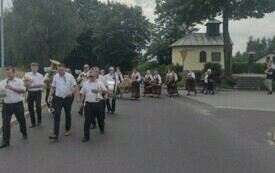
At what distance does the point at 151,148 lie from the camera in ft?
38.0

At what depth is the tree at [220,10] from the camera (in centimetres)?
3881

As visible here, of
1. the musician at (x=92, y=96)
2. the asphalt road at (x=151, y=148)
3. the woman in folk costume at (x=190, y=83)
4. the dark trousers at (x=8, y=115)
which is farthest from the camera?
the woman in folk costume at (x=190, y=83)

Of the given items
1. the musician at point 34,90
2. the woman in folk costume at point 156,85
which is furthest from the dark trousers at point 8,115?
the woman in folk costume at point 156,85

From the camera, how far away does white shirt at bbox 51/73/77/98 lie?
13492mm

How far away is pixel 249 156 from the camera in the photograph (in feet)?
35.4

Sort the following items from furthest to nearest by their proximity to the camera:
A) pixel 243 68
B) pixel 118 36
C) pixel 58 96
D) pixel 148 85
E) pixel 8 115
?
pixel 243 68 → pixel 118 36 → pixel 148 85 → pixel 58 96 → pixel 8 115

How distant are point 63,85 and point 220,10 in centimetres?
2716

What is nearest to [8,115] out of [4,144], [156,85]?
[4,144]

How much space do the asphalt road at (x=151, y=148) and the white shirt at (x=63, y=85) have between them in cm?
117

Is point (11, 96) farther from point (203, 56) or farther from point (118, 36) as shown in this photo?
point (118, 36)

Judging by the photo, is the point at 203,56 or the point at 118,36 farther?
the point at 118,36

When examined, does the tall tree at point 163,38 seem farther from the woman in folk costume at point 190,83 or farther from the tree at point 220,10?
the woman in folk costume at point 190,83

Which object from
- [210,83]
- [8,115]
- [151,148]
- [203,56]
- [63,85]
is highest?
[203,56]

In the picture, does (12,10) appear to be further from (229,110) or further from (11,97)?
(11,97)
